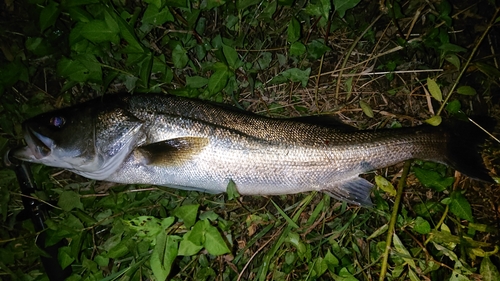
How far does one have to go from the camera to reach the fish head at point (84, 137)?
2445 millimetres

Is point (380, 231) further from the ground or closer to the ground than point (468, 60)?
closer to the ground

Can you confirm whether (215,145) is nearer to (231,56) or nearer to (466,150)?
(231,56)

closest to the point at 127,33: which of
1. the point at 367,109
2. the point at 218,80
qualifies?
the point at 218,80

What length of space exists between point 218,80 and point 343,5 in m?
1.14

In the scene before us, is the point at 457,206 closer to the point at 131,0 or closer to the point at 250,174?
the point at 250,174

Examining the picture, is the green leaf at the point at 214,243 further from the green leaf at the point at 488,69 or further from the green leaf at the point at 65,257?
the green leaf at the point at 488,69

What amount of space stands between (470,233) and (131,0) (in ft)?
11.0

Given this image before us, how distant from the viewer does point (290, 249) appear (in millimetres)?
A: 2818

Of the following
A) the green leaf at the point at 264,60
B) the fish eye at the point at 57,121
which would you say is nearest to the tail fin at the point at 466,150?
the green leaf at the point at 264,60

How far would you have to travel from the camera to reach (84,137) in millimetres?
2473

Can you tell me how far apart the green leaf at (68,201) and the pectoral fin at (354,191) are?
2.00 meters

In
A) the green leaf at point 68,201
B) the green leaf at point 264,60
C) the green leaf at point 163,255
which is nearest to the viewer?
the green leaf at point 163,255

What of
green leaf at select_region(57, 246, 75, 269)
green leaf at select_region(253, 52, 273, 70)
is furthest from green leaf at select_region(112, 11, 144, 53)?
green leaf at select_region(57, 246, 75, 269)

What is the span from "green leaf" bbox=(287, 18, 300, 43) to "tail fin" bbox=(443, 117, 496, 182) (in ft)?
4.25
